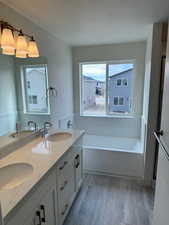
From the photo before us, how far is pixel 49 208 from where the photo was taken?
49.9 inches

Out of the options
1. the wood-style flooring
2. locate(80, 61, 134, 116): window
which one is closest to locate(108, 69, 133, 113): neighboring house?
locate(80, 61, 134, 116): window

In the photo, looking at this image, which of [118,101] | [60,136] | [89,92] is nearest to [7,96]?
[60,136]

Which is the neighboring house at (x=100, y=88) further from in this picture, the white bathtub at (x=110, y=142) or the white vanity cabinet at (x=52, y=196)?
the white vanity cabinet at (x=52, y=196)

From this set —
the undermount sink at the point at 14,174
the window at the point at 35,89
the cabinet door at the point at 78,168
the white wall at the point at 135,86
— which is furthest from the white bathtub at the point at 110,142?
the undermount sink at the point at 14,174

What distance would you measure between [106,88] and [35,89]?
70.5 inches

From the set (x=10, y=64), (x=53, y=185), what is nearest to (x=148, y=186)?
(x=53, y=185)

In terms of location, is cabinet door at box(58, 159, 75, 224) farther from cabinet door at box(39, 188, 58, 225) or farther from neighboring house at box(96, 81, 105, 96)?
neighboring house at box(96, 81, 105, 96)

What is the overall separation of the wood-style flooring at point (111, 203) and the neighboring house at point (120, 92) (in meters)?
1.53

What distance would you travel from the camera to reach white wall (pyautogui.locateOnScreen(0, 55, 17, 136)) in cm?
157

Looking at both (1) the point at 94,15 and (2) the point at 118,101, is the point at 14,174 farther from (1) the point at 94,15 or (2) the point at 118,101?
(2) the point at 118,101

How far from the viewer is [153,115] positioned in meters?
2.20

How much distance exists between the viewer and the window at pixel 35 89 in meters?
1.88

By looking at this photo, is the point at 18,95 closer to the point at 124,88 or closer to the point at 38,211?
the point at 38,211

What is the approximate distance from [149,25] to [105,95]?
1638mm
